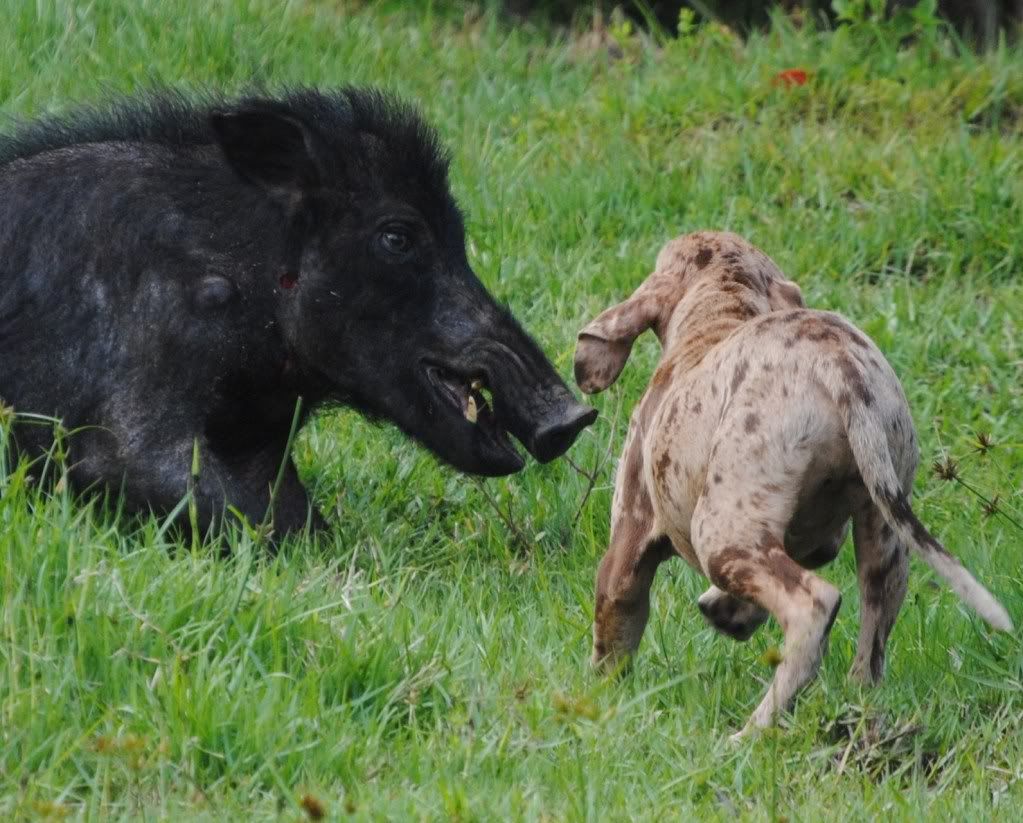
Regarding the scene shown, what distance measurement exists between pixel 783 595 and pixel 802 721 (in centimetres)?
37

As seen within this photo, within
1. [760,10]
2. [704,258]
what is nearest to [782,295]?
[704,258]

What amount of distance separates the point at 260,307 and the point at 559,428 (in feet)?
3.33

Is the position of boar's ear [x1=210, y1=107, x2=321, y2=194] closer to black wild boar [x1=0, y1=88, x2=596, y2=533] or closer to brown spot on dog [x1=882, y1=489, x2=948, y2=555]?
black wild boar [x1=0, y1=88, x2=596, y2=533]

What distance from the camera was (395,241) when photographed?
20.1 ft

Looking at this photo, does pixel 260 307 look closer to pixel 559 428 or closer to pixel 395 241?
pixel 395 241

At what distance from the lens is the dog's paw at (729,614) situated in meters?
4.95

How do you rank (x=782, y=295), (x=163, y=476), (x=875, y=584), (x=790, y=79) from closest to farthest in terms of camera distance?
(x=875, y=584)
(x=782, y=295)
(x=163, y=476)
(x=790, y=79)

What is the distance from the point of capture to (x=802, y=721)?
4.51m

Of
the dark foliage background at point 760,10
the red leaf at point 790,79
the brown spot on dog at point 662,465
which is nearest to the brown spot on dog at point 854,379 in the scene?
the brown spot on dog at point 662,465

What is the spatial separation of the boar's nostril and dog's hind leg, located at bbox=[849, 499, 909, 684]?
50.6 inches

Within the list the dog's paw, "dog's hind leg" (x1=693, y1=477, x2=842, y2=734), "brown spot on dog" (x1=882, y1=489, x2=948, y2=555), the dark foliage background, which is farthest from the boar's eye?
the dark foliage background

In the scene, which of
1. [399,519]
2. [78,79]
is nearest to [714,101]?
[78,79]

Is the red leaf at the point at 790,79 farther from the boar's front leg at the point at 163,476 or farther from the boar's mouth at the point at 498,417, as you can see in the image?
the boar's front leg at the point at 163,476

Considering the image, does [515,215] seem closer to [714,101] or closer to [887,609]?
[714,101]
